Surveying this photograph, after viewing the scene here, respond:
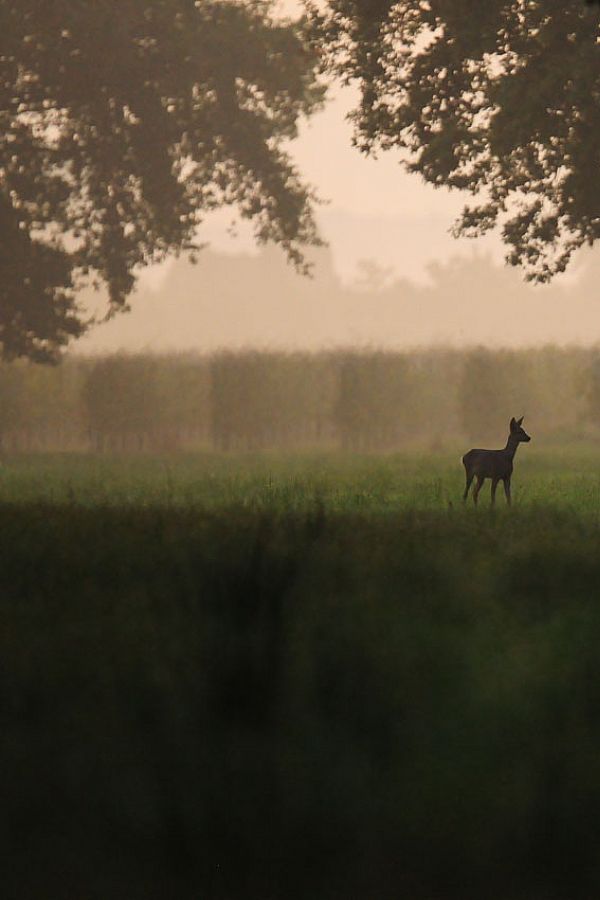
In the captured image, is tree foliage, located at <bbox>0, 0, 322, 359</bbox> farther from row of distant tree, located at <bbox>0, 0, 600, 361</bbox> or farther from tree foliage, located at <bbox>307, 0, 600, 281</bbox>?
tree foliage, located at <bbox>307, 0, 600, 281</bbox>

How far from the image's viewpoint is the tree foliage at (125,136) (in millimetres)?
36406

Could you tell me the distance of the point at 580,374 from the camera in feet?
153

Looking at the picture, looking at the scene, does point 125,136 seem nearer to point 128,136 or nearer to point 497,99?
point 128,136

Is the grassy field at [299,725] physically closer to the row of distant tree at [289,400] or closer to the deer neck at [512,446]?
the deer neck at [512,446]

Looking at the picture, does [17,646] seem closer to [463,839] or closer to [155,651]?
[155,651]

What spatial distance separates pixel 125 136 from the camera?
37625mm

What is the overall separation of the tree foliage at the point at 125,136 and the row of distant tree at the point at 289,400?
4698mm

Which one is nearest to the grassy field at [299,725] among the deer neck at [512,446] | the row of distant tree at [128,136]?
the deer neck at [512,446]

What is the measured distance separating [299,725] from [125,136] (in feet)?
108

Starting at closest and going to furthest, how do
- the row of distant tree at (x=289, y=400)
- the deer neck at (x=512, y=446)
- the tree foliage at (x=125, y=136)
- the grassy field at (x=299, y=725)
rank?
the grassy field at (x=299, y=725), the deer neck at (x=512, y=446), the tree foliage at (x=125, y=136), the row of distant tree at (x=289, y=400)

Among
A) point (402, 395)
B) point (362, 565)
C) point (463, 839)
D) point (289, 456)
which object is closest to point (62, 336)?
point (289, 456)

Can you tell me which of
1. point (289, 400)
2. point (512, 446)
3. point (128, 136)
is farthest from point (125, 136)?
point (512, 446)

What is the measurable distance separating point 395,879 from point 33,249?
32711 millimetres

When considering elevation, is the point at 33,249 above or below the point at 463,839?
above
